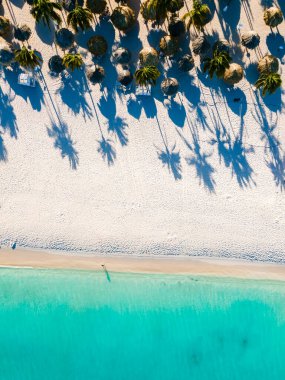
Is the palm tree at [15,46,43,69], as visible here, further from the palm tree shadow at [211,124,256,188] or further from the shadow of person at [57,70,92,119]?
the palm tree shadow at [211,124,256,188]

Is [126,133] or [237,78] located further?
[126,133]

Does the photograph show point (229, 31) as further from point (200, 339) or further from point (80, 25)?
point (200, 339)

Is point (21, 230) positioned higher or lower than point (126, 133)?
lower

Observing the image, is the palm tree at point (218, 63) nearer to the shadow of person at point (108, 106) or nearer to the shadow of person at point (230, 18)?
the shadow of person at point (230, 18)

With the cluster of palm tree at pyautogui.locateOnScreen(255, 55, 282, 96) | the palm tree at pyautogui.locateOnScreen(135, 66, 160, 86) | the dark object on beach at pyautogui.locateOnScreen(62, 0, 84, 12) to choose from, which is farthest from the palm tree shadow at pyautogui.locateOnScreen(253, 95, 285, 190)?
the dark object on beach at pyautogui.locateOnScreen(62, 0, 84, 12)

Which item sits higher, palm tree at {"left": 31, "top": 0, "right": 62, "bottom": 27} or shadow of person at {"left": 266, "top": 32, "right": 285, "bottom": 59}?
palm tree at {"left": 31, "top": 0, "right": 62, "bottom": 27}

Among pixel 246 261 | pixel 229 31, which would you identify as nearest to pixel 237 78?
pixel 229 31
